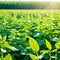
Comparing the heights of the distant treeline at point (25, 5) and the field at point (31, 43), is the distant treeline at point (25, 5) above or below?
below

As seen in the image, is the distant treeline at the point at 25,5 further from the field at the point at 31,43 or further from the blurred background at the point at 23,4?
A: the field at the point at 31,43

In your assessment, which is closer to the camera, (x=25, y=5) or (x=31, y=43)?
(x=31, y=43)

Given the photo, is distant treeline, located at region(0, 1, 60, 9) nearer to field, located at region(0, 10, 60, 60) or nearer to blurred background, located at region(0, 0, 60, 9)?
blurred background, located at region(0, 0, 60, 9)

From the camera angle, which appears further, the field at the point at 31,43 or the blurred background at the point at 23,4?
the blurred background at the point at 23,4

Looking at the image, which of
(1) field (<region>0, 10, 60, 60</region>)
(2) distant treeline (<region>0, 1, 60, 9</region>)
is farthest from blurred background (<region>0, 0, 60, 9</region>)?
(1) field (<region>0, 10, 60, 60</region>)

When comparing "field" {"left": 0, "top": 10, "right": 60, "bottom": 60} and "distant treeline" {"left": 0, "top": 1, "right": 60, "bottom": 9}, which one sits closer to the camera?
"field" {"left": 0, "top": 10, "right": 60, "bottom": 60}

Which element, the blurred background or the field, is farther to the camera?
the blurred background

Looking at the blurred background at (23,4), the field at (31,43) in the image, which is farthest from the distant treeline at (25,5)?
the field at (31,43)

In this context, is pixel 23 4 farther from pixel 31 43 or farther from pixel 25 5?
pixel 31 43

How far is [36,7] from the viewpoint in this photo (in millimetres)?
38531

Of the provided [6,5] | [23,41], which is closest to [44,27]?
[23,41]

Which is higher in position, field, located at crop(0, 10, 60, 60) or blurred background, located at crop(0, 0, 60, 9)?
field, located at crop(0, 10, 60, 60)

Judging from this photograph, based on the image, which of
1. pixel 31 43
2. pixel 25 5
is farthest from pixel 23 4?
pixel 31 43

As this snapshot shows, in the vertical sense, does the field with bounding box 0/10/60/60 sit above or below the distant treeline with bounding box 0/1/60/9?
above
